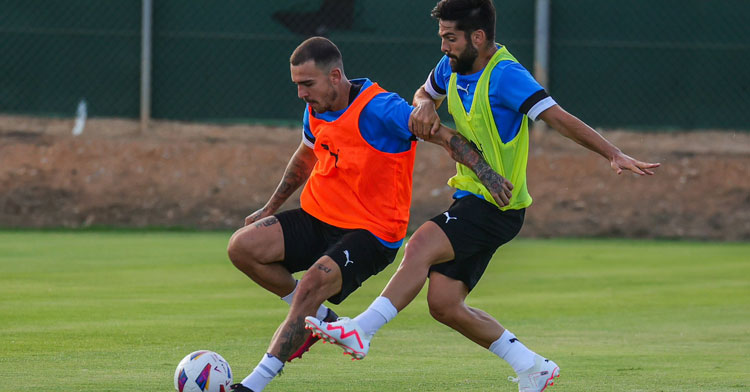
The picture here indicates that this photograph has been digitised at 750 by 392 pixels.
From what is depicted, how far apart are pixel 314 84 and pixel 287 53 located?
12.1 meters

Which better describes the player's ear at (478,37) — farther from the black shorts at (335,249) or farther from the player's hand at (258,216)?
the player's hand at (258,216)

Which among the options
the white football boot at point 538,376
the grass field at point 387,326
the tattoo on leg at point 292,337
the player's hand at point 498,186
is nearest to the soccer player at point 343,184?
the player's hand at point 498,186

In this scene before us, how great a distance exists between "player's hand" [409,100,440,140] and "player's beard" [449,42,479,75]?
0.89 ft

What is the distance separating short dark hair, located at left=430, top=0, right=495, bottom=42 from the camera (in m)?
6.57

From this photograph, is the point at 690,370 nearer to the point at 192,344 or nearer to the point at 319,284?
the point at 319,284

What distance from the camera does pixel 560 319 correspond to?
964cm

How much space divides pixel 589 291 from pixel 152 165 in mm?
8419

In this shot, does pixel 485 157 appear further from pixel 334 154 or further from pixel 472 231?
pixel 334 154

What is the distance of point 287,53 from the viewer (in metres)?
18.6

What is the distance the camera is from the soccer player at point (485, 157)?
639cm

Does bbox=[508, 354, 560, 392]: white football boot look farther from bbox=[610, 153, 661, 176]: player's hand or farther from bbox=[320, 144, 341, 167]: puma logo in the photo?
bbox=[320, 144, 341, 167]: puma logo

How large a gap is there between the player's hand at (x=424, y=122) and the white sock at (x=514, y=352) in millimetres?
1172

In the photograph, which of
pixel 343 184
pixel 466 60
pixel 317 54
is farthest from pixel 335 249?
pixel 466 60

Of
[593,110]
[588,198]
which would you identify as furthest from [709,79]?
[588,198]
